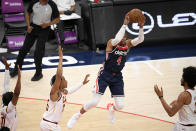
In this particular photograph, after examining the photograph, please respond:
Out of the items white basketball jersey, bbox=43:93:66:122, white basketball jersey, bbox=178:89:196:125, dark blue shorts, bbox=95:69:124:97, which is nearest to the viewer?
white basketball jersey, bbox=178:89:196:125

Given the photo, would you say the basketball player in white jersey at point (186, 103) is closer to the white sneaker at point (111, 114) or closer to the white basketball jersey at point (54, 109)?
the white basketball jersey at point (54, 109)

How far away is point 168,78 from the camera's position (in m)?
9.09

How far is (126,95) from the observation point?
829cm

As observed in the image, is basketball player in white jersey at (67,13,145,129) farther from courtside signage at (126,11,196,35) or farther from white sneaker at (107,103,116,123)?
courtside signage at (126,11,196,35)

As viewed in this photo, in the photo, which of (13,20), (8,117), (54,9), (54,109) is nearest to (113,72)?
(54,109)

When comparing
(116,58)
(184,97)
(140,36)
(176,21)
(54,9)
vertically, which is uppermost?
(54,9)

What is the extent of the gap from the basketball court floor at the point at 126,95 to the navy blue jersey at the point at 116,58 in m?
Answer: 1.20

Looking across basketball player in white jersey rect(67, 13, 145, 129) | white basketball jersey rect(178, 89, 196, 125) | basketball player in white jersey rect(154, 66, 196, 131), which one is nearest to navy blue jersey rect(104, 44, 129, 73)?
basketball player in white jersey rect(67, 13, 145, 129)

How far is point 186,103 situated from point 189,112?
0.56 feet

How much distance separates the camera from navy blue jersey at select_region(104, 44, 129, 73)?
6227 millimetres

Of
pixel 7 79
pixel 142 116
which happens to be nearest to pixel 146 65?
pixel 142 116

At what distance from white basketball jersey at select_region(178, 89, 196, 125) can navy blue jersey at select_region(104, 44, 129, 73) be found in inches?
62.0

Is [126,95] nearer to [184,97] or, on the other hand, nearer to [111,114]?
[111,114]

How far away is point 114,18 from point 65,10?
1.53m
